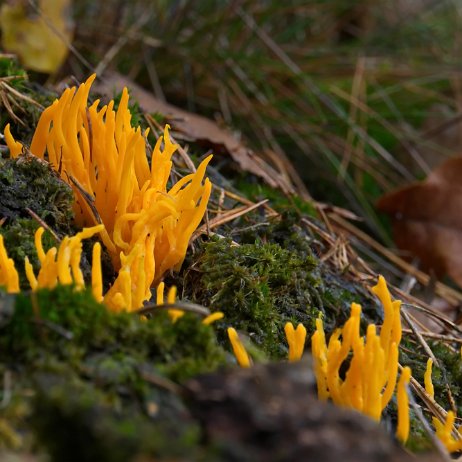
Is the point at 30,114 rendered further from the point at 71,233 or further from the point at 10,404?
the point at 10,404

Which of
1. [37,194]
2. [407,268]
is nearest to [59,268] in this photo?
[37,194]

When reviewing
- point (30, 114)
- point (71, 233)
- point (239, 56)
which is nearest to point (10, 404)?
point (71, 233)

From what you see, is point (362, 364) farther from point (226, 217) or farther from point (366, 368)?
point (226, 217)

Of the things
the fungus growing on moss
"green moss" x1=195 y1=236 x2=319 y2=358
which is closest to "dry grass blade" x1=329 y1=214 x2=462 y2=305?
"green moss" x1=195 y1=236 x2=319 y2=358

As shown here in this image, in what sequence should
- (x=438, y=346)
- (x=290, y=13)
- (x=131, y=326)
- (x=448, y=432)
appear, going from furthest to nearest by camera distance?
(x=290, y=13) → (x=438, y=346) → (x=448, y=432) → (x=131, y=326)

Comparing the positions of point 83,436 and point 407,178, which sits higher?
point 83,436

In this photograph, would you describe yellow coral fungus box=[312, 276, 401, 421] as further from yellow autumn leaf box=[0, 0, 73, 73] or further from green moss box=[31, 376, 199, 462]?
yellow autumn leaf box=[0, 0, 73, 73]

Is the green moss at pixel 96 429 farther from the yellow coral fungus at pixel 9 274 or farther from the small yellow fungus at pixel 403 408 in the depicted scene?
the small yellow fungus at pixel 403 408
